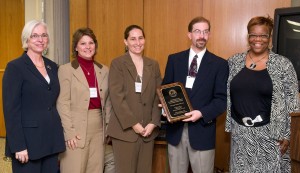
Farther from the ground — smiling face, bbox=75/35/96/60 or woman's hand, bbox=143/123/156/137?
smiling face, bbox=75/35/96/60

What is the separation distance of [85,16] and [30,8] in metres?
0.98

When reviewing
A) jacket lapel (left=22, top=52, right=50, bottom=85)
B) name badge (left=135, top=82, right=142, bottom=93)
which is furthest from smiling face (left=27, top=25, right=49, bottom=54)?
name badge (left=135, top=82, right=142, bottom=93)

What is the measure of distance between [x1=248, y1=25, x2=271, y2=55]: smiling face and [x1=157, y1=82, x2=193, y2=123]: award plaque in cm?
59

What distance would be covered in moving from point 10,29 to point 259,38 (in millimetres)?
4765

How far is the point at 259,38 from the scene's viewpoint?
6.87 feet

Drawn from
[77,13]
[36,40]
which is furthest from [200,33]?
[77,13]

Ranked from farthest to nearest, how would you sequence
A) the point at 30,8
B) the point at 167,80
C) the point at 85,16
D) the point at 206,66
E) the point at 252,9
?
the point at 30,8 < the point at 85,16 < the point at 252,9 < the point at 167,80 < the point at 206,66

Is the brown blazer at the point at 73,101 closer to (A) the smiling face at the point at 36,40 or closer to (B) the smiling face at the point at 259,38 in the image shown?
(A) the smiling face at the point at 36,40

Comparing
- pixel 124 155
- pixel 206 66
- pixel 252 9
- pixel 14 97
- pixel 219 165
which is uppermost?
pixel 252 9

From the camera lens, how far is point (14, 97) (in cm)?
197

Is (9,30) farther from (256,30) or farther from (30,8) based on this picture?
(256,30)

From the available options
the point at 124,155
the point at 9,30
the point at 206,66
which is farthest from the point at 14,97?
the point at 9,30

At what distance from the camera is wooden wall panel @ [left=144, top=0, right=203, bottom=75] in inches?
Answer: 129

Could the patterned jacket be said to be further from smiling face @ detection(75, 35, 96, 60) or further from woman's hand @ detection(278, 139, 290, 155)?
smiling face @ detection(75, 35, 96, 60)
